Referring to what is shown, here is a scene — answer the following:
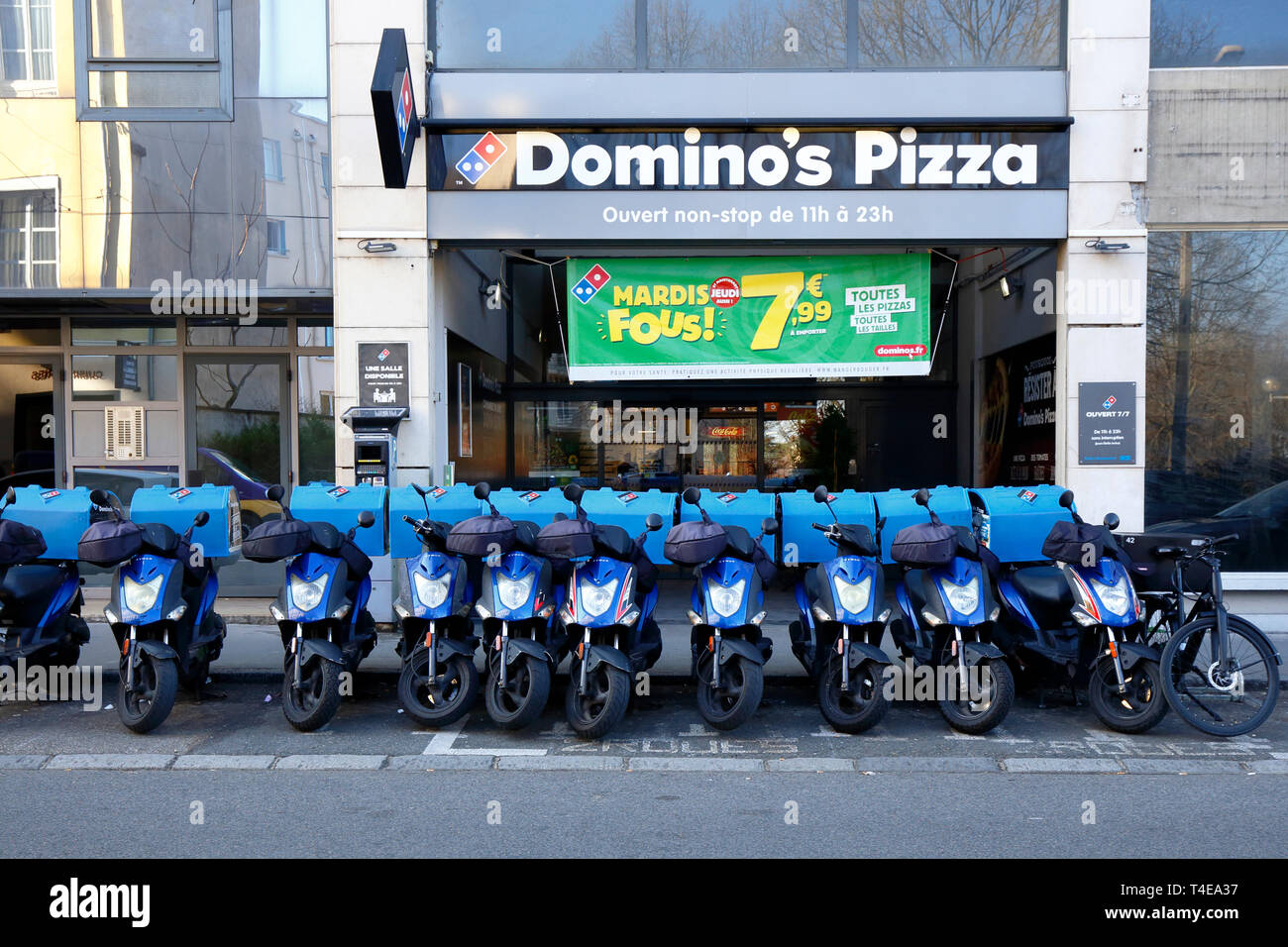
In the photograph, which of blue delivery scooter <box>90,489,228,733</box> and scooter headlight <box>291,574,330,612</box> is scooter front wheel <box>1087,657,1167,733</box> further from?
blue delivery scooter <box>90,489,228,733</box>

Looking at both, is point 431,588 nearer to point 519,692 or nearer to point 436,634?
point 436,634

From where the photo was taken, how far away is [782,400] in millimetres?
13094

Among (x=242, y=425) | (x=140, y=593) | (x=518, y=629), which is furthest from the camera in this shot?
(x=242, y=425)

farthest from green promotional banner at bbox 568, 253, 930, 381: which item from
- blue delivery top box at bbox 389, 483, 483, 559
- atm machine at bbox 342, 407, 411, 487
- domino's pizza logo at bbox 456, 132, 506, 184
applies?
blue delivery top box at bbox 389, 483, 483, 559

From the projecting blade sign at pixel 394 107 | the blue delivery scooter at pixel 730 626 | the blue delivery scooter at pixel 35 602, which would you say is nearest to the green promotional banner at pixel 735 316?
the projecting blade sign at pixel 394 107

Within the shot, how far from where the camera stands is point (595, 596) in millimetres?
6238

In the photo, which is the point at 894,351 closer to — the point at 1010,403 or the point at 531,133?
the point at 1010,403

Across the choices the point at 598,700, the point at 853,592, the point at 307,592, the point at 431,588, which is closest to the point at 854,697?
the point at 853,592

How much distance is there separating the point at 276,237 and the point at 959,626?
7154 millimetres

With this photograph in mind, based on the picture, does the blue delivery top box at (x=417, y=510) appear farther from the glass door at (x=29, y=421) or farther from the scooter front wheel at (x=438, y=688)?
the glass door at (x=29, y=421)

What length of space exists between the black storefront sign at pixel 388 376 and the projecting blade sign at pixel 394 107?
150cm

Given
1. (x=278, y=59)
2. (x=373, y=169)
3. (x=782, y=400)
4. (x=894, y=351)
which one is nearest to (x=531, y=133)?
(x=373, y=169)

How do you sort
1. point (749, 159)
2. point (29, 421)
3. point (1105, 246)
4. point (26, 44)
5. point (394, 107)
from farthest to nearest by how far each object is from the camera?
point (29, 421)
point (26, 44)
point (749, 159)
point (1105, 246)
point (394, 107)
